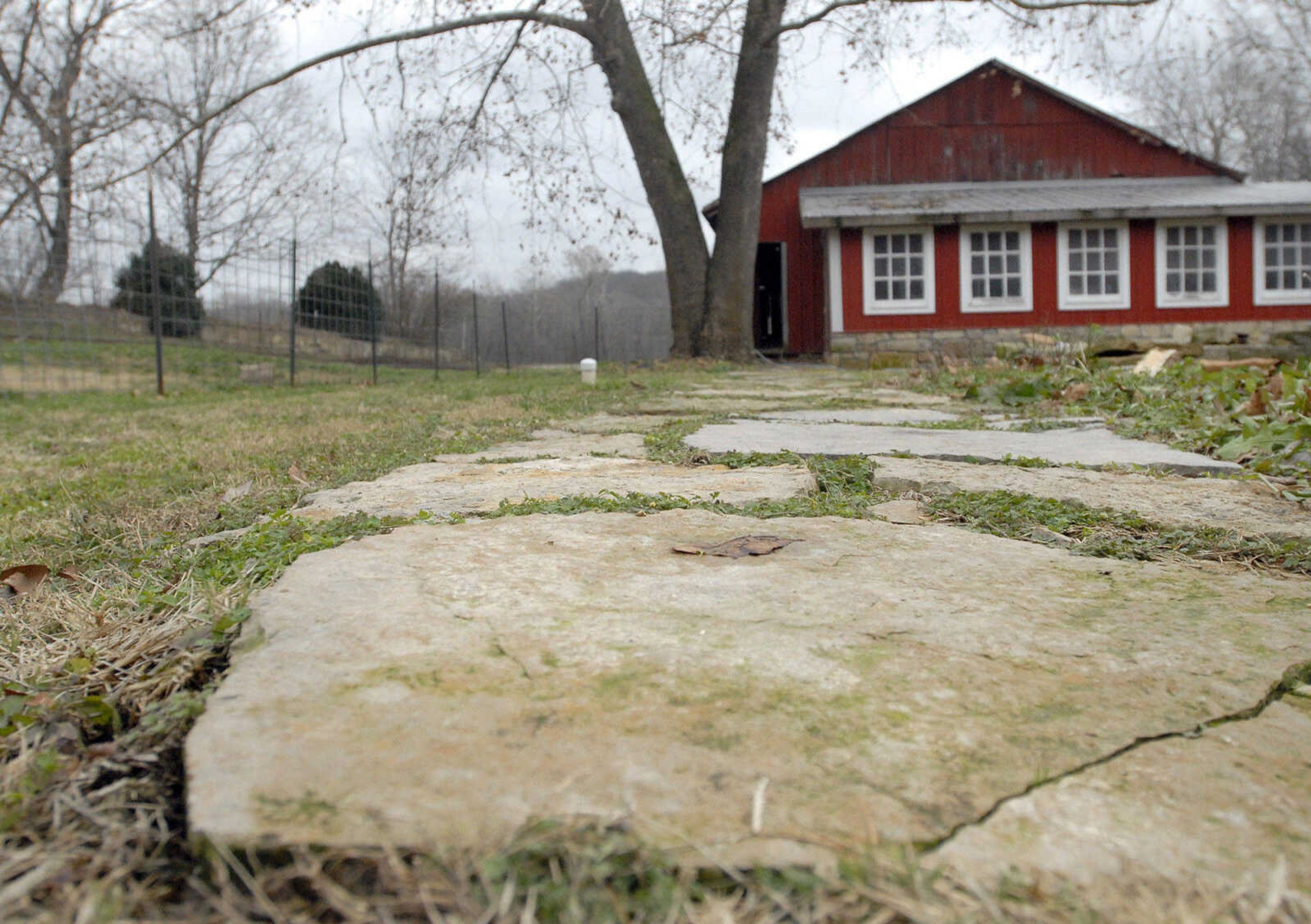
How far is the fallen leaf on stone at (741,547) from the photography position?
145cm

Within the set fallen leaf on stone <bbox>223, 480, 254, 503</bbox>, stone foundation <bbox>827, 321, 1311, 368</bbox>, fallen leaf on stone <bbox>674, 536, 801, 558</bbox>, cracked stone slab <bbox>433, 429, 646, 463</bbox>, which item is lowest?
fallen leaf on stone <bbox>674, 536, 801, 558</bbox>

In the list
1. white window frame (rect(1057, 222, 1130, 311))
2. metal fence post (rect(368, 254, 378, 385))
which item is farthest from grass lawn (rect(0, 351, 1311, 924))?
white window frame (rect(1057, 222, 1130, 311))

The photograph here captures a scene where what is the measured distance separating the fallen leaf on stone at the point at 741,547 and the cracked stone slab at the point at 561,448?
3.79 ft

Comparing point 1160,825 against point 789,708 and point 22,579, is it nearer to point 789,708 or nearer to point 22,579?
point 789,708

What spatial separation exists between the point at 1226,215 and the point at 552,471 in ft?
43.7

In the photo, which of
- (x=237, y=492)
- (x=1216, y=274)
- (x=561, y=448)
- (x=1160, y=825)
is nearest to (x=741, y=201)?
(x=1216, y=274)

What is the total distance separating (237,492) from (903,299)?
1162 centimetres

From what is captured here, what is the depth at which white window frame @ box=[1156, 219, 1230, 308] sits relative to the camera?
13.1 m

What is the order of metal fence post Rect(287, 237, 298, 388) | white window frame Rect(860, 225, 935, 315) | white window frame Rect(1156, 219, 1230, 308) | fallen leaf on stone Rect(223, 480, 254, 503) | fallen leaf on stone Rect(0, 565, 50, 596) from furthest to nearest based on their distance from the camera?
white window frame Rect(1156, 219, 1230, 308)
white window frame Rect(860, 225, 935, 315)
metal fence post Rect(287, 237, 298, 388)
fallen leaf on stone Rect(223, 480, 254, 503)
fallen leaf on stone Rect(0, 565, 50, 596)

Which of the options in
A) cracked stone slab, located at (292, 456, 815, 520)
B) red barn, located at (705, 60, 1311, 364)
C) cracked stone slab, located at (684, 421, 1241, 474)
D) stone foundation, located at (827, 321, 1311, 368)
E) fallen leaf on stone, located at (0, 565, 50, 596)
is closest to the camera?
fallen leaf on stone, located at (0, 565, 50, 596)

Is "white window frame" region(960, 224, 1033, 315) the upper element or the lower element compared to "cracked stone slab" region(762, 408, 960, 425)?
upper

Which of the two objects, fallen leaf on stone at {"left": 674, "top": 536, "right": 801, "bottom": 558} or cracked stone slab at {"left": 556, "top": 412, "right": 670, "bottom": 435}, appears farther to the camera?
cracked stone slab at {"left": 556, "top": 412, "right": 670, "bottom": 435}

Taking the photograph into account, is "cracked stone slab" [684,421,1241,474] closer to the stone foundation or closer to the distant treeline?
the stone foundation

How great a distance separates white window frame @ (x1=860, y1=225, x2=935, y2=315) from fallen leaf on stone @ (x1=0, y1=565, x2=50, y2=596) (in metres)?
12.1
